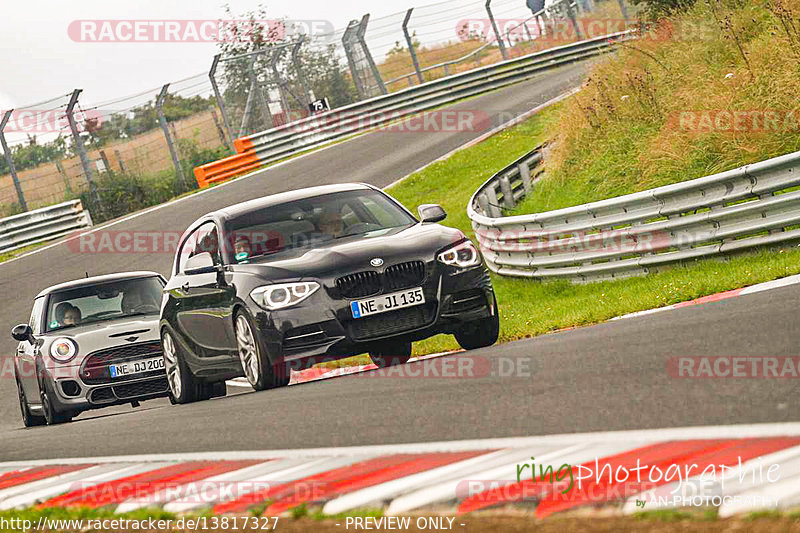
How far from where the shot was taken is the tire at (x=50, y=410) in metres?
13.2

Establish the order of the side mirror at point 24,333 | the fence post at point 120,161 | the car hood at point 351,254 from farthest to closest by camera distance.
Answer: the fence post at point 120,161 → the side mirror at point 24,333 → the car hood at point 351,254

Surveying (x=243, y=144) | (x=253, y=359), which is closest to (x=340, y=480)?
(x=253, y=359)

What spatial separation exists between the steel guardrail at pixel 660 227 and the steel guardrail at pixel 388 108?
62.2 ft

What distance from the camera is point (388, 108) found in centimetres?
3650

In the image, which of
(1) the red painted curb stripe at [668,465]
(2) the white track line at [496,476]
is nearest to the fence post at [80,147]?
(2) the white track line at [496,476]

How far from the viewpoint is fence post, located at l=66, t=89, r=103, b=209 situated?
31047 millimetres

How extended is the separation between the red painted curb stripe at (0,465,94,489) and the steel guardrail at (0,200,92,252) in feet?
77.0

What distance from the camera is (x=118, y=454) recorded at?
7793 millimetres

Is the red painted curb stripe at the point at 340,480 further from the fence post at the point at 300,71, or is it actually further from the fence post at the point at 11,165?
the fence post at the point at 300,71

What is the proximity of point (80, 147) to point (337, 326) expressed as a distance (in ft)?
80.3

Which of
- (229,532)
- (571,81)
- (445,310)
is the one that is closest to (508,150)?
(571,81)

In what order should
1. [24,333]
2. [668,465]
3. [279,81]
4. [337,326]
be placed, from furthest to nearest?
[279,81] → [24,333] → [337,326] → [668,465]

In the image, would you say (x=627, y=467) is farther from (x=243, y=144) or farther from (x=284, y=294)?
(x=243, y=144)
